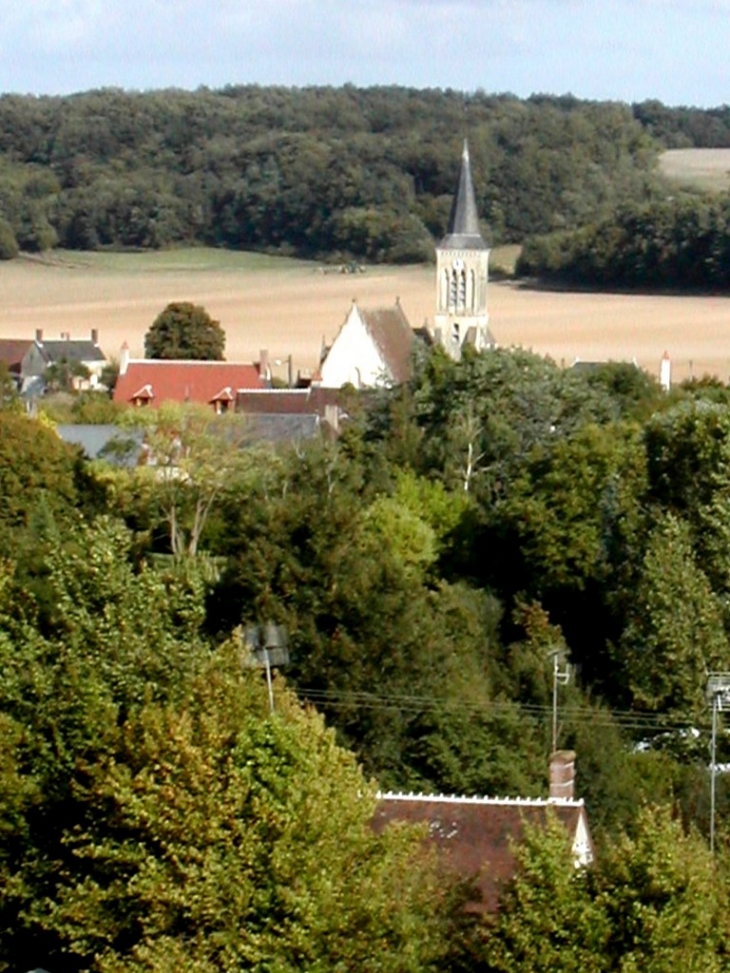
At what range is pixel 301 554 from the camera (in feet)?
88.7

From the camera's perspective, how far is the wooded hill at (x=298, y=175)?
4067 inches

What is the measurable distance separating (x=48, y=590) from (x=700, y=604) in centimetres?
792

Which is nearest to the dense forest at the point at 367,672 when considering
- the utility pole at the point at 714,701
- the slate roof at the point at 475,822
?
the utility pole at the point at 714,701

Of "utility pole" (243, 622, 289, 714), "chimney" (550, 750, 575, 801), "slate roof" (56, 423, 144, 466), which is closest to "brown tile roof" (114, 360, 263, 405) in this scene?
"slate roof" (56, 423, 144, 466)

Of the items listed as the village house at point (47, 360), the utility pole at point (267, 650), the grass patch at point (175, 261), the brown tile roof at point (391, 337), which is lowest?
the village house at point (47, 360)

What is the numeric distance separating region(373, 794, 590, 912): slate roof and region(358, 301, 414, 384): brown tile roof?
126 ft

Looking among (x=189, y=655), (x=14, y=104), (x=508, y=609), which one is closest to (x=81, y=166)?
(x=14, y=104)

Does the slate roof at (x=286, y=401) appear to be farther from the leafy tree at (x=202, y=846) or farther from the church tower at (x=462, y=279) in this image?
the leafy tree at (x=202, y=846)

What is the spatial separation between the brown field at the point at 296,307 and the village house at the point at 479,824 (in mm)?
45848

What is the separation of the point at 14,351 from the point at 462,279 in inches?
575

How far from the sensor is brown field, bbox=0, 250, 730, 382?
72.4 m

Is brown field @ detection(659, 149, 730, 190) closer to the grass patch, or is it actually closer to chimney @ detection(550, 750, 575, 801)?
the grass patch

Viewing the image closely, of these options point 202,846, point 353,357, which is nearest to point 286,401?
point 353,357

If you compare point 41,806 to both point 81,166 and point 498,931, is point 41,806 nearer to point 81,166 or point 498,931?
point 498,931
